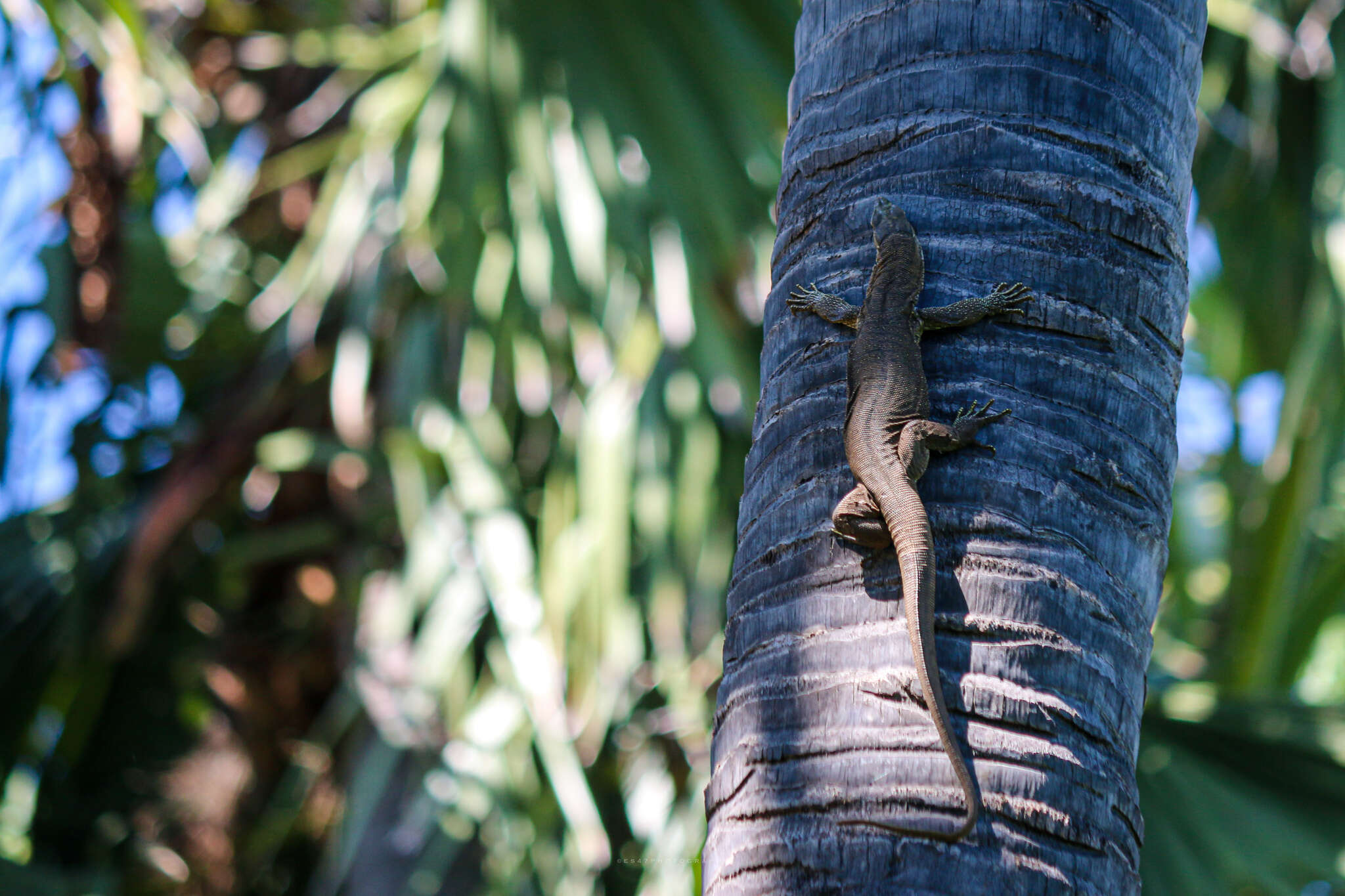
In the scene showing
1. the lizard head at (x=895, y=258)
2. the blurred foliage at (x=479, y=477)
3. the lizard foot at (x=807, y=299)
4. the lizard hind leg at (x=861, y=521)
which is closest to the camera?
the lizard hind leg at (x=861, y=521)

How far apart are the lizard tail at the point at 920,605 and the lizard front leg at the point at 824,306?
0.79 ft

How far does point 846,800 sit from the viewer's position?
1377mm

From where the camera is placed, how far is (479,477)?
440 centimetres

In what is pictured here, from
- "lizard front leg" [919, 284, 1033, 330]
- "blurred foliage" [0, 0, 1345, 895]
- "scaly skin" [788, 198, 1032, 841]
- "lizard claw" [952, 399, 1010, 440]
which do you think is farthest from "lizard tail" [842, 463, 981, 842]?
"blurred foliage" [0, 0, 1345, 895]

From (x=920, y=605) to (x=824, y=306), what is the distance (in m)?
0.51

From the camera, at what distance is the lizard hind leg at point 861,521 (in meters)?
1.50

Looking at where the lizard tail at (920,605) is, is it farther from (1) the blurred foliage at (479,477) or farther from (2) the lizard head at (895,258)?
(1) the blurred foliage at (479,477)

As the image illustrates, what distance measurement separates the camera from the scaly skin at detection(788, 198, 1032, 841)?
1383 millimetres

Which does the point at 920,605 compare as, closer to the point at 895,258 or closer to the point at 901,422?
the point at 901,422

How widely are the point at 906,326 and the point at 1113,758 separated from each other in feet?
1.97

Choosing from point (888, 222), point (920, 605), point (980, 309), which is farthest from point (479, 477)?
point (920, 605)

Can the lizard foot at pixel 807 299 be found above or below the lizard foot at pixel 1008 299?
below

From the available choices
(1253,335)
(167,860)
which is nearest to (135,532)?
(167,860)

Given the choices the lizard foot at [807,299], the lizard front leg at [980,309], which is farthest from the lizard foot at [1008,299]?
the lizard foot at [807,299]
